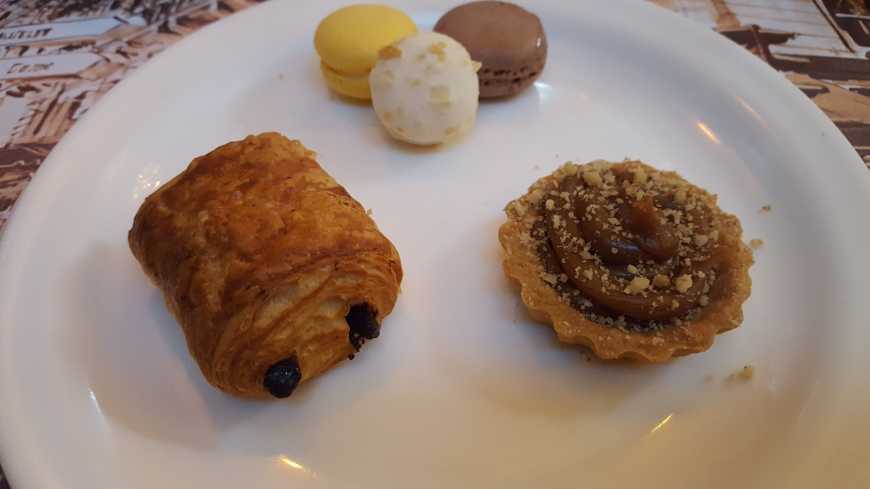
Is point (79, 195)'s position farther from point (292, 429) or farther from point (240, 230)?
point (292, 429)

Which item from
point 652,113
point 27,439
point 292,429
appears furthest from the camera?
point 652,113

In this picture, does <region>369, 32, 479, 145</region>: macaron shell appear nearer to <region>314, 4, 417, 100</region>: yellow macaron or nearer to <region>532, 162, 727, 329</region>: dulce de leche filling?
<region>314, 4, 417, 100</region>: yellow macaron

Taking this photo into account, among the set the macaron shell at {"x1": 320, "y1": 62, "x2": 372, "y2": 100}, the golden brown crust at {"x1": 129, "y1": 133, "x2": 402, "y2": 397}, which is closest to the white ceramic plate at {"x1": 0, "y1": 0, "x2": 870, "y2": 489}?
the macaron shell at {"x1": 320, "y1": 62, "x2": 372, "y2": 100}

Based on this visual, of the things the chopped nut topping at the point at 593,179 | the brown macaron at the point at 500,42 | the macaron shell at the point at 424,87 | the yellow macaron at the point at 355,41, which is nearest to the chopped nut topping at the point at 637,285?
the chopped nut topping at the point at 593,179

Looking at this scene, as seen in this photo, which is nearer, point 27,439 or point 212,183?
point 27,439

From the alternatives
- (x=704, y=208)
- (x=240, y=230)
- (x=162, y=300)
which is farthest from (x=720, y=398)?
(x=162, y=300)

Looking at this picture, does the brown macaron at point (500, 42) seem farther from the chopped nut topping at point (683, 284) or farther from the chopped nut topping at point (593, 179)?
the chopped nut topping at point (683, 284)
